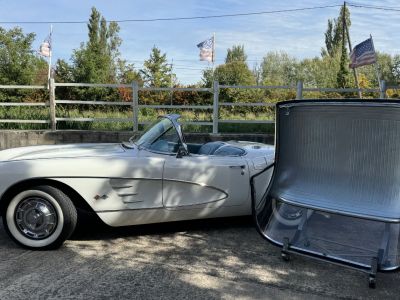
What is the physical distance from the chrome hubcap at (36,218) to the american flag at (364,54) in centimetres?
1228

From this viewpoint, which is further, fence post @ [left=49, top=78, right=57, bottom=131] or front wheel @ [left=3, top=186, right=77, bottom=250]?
fence post @ [left=49, top=78, right=57, bottom=131]

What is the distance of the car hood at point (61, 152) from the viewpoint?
14.4 ft

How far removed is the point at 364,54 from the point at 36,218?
41.8 feet

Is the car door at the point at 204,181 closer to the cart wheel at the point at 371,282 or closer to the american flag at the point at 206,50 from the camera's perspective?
the cart wheel at the point at 371,282

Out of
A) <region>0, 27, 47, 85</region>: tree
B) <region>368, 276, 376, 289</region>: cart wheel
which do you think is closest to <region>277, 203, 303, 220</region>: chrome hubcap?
<region>368, 276, 376, 289</region>: cart wheel

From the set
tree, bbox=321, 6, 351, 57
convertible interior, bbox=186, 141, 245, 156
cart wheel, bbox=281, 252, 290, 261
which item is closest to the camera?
cart wheel, bbox=281, 252, 290, 261

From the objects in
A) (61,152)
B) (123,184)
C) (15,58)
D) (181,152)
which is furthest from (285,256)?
(15,58)

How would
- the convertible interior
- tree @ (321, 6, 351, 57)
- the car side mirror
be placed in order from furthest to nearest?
1. tree @ (321, 6, 351, 57)
2. the convertible interior
3. the car side mirror

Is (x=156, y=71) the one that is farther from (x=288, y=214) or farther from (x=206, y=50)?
(x=288, y=214)

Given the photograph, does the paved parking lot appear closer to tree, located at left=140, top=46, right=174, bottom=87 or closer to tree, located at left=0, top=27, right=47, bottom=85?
tree, located at left=0, top=27, right=47, bottom=85

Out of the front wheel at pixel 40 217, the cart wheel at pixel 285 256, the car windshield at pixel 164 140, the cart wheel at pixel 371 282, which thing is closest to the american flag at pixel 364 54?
the car windshield at pixel 164 140

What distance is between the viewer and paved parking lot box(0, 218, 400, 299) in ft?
10.7

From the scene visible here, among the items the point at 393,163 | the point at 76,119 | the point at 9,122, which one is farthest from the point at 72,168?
the point at 9,122

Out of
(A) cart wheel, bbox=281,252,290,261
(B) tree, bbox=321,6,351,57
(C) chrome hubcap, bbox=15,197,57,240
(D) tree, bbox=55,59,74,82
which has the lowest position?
(A) cart wheel, bbox=281,252,290,261
